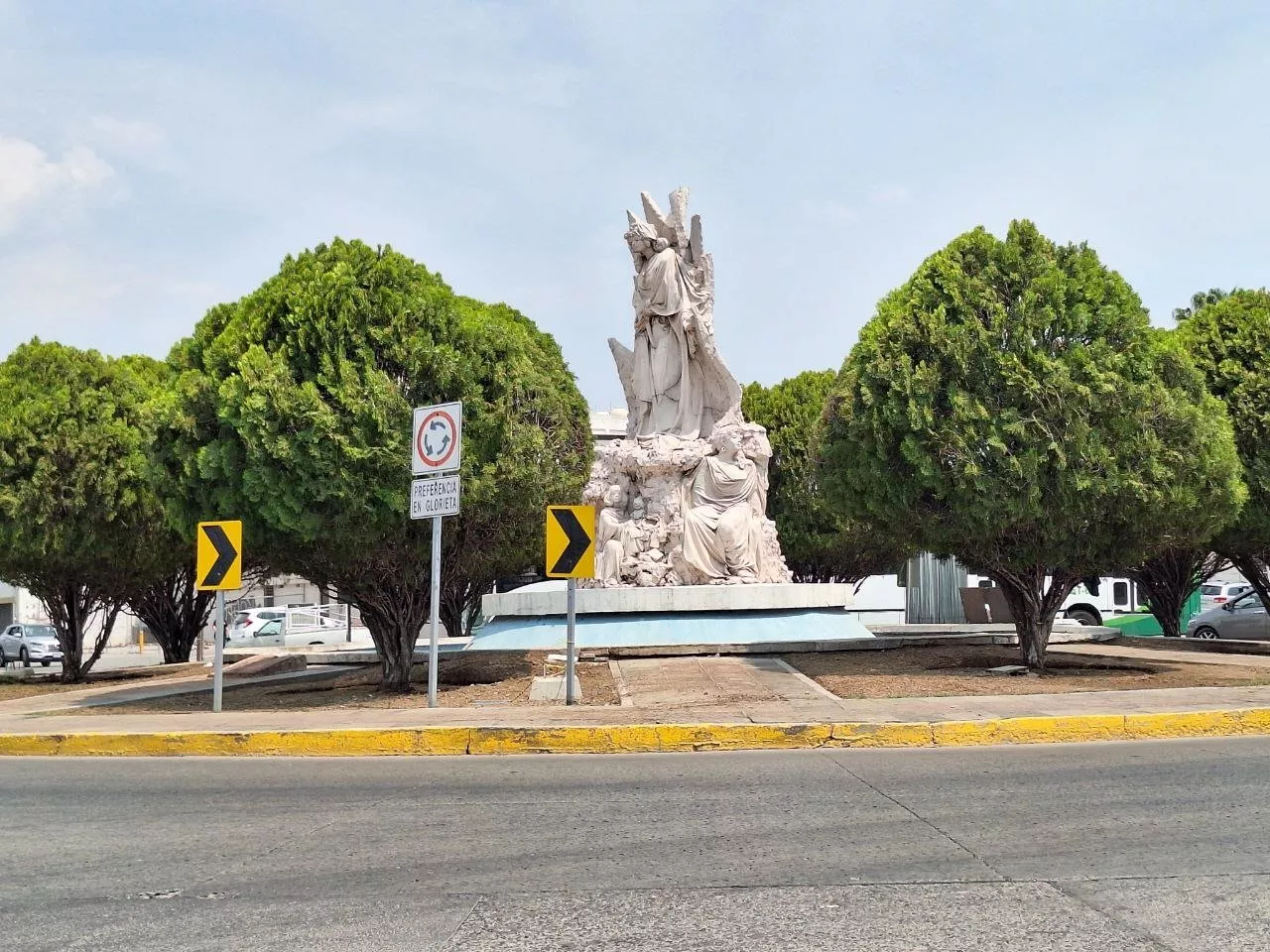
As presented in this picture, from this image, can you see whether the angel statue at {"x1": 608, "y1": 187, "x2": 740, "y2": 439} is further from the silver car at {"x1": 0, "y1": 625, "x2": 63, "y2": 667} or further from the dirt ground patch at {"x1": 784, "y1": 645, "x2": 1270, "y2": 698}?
the silver car at {"x1": 0, "y1": 625, "x2": 63, "y2": 667}

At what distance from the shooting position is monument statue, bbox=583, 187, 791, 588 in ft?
61.5

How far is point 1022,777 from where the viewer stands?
24.0 feet

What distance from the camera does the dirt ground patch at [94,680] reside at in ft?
58.9

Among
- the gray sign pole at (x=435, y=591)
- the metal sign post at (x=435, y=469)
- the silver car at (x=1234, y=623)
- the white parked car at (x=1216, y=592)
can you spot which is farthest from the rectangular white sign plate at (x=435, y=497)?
the white parked car at (x=1216, y=592)

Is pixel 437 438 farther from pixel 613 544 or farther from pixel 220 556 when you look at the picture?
pixel 613 544

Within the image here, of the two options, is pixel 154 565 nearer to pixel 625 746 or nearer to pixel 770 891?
pixel 625 746

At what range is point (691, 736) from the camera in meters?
9.20

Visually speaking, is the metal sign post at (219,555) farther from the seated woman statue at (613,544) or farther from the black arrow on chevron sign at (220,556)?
the seated woman statue at (613,544)

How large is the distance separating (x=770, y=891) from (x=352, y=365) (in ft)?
31.6

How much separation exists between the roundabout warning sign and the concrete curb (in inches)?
118

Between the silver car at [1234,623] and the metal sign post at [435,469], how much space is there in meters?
21.3

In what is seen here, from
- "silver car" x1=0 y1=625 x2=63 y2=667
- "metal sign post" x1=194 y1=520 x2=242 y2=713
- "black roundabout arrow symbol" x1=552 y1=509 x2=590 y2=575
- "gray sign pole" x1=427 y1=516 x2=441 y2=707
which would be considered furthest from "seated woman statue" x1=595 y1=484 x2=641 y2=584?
"silver car" x1=0 y1=625 x2=63 y2=667

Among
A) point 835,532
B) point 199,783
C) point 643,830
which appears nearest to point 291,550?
point 199,783

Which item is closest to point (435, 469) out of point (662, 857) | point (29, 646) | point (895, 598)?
point (662, 857)
